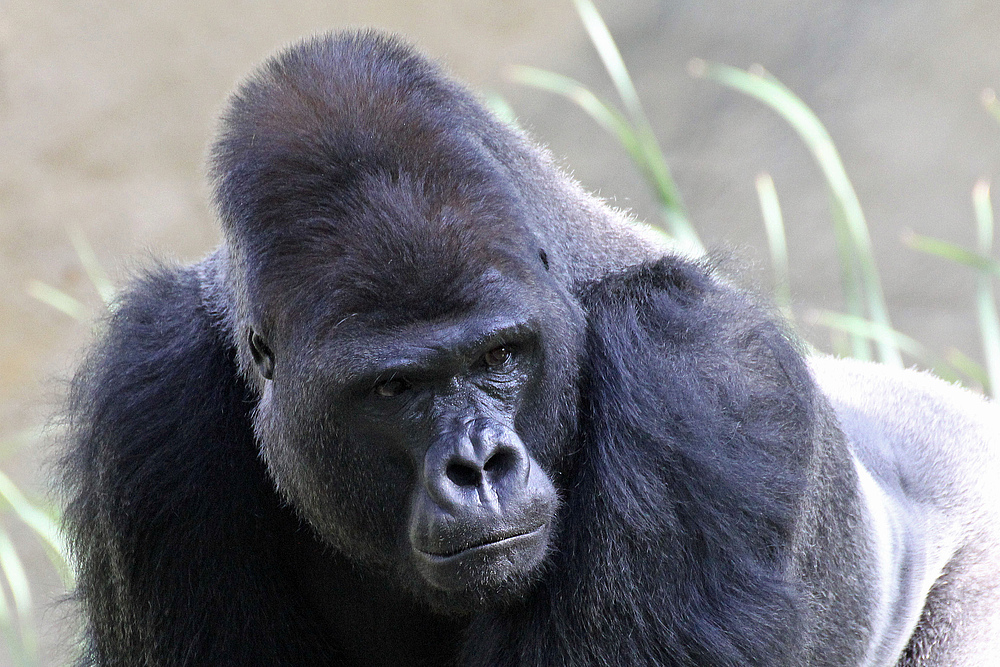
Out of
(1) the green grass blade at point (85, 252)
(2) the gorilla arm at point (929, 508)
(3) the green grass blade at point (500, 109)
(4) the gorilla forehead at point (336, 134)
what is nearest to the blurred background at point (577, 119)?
(1) the green grass blade at point (85, 252)

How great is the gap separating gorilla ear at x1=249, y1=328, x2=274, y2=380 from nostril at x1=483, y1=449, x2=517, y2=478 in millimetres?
658

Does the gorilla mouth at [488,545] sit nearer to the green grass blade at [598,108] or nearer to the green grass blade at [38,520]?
the green grass blade at [38,520]

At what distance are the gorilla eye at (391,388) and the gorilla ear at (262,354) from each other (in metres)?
0.35

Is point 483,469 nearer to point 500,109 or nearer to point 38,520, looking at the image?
point 500,109

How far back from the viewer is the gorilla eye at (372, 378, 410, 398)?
2631 millimetres

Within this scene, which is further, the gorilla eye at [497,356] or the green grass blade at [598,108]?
the green grass blade at [598,108]

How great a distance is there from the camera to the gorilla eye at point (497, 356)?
2.65 metres

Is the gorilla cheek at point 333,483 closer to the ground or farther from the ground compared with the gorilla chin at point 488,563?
farther from the ground

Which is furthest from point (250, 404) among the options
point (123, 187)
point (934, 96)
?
point (934, 96)

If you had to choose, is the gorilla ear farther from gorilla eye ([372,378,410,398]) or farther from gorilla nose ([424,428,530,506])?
gorilla nose ([424,428,530,506])

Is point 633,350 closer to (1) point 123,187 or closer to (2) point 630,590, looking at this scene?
(2) point 630,590

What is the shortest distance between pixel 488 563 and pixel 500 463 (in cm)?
22

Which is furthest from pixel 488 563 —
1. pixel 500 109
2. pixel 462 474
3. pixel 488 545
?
pixel 500 109

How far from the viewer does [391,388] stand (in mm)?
2641
